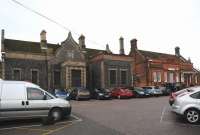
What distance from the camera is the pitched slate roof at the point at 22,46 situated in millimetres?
38938

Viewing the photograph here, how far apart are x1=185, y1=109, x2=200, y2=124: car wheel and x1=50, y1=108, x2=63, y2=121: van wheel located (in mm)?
6093

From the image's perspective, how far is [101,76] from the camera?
41312 millimetres

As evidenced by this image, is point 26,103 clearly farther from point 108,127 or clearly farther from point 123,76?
point 123,76

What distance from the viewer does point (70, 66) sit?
39.5 meters

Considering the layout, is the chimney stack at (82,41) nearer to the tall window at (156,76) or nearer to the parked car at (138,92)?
the tall window at (156,76)

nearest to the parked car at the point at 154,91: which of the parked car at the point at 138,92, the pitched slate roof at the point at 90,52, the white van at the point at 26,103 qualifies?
the parked car at the point at 138,92

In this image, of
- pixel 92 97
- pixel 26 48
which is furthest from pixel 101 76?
pixel 26 48

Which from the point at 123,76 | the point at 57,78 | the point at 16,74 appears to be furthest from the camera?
the point at 123,76

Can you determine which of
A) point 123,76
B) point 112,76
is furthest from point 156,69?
point 112,76

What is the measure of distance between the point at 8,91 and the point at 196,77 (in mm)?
49964

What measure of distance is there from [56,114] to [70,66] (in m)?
25.4

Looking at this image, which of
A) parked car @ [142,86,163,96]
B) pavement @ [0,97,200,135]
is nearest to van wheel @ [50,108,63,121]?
pavement @ [0,97,200,135]

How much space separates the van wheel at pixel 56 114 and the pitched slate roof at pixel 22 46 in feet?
83.6

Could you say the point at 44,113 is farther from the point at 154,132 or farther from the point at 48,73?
the point at 48,73
